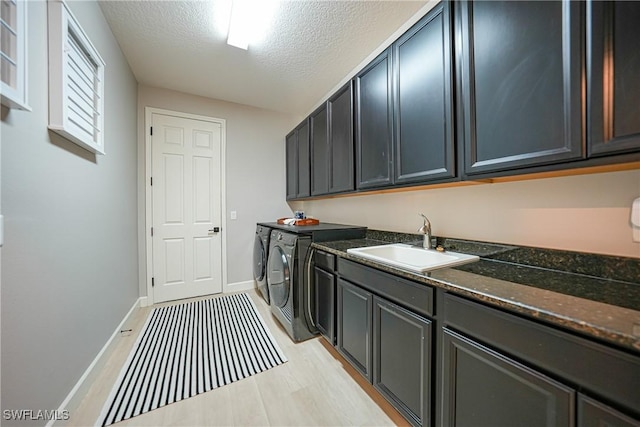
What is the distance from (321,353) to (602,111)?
6.81 ft

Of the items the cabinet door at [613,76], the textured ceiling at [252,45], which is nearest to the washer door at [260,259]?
the textured ceiling at [252,45]

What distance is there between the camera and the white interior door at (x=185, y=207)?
114 inches

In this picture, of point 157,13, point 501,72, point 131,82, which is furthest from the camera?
point 131,82

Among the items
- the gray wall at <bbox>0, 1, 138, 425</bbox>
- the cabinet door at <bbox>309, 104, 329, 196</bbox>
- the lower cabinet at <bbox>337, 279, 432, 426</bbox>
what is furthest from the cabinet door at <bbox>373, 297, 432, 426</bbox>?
the gray wall at <bbox>0, 1, 138, 425</bbox>

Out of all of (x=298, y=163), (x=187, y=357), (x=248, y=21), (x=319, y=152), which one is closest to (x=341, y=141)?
(x=319, y=152)

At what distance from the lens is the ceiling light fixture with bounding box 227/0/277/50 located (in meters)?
1.70

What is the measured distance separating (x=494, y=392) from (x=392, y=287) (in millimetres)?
522

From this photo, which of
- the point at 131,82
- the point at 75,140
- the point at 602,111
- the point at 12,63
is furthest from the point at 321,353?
the point at 131,82

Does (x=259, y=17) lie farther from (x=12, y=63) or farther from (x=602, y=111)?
(x=602, y=111)

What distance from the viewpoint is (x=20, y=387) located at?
0.95m

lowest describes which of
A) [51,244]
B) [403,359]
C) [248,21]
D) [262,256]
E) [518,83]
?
[403,359]

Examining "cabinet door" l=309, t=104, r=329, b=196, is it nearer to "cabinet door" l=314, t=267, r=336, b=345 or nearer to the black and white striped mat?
"cabinet door" l=314, t=267, r=336, b=345

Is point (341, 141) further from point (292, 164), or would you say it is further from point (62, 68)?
point (62, 68)

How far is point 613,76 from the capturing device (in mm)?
734
